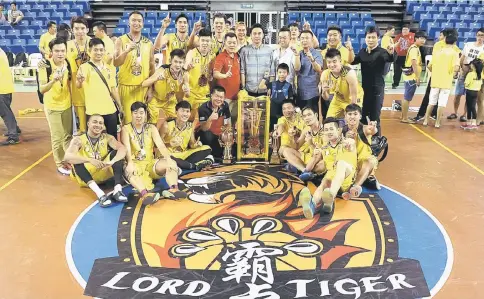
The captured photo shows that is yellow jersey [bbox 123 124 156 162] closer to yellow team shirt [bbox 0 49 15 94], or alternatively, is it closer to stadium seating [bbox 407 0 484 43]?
yellow team shirt [bbox 0 49 15 94]

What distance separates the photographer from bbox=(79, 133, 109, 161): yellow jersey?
17.7ft

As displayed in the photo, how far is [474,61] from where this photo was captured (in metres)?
8.14

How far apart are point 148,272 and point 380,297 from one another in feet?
5.94

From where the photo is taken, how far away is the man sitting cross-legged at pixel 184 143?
19.8ft

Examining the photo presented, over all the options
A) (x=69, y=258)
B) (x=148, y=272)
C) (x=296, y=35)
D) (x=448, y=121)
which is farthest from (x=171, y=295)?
(x=448, y=121)

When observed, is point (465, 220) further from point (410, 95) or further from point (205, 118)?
point (410, 95)

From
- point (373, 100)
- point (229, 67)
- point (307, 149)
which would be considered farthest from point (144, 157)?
point (373, 100)

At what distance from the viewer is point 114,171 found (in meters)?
5.41

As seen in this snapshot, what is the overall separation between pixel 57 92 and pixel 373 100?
4.12 metres

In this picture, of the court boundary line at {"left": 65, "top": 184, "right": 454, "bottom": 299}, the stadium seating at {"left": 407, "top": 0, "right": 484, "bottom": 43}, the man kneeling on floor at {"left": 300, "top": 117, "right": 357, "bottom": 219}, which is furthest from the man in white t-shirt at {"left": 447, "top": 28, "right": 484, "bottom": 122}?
the stadium seating at {"left": 407, "top": 0, "right": 484, "bottom": 43}

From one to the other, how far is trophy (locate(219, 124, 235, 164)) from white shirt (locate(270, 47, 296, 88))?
3.13 feet

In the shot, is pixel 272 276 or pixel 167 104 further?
pixel 167 104

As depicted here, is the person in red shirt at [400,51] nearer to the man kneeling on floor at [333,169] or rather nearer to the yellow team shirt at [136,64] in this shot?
the man kneeling on floor at [333,169]

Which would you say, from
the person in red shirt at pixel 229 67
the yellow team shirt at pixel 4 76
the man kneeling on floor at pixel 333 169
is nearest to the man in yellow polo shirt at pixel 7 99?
the yellow team shirt at pixel 4 76
